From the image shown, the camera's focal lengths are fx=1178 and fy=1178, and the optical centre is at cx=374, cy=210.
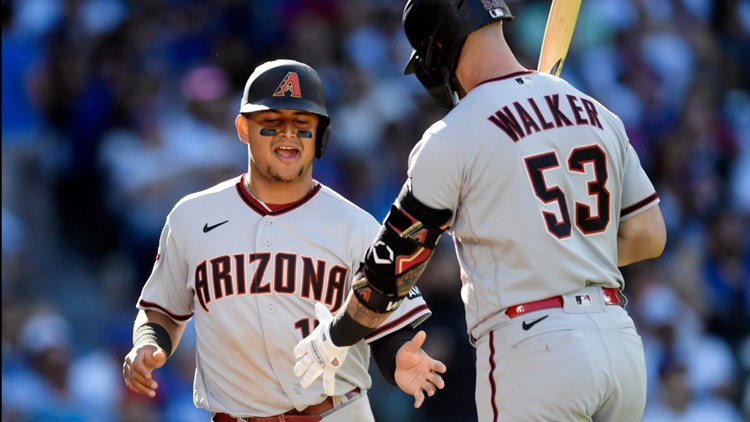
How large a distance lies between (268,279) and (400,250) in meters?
0.89

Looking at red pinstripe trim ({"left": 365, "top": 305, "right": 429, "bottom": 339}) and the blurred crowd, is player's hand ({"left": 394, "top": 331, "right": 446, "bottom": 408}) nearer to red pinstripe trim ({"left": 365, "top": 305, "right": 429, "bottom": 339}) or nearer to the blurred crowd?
red pinstripe trim ({"left": 365, "top": 305, "right": 429, "bottom": 339})

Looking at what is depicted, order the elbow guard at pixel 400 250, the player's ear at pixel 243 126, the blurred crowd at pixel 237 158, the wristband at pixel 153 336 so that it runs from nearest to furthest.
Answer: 1. the elbow guard at pixel 400 250
2. the wristband at pixel 153 336
3. the player's ear at pixel 243 126
4. the blurred crowd at pixel 237 158

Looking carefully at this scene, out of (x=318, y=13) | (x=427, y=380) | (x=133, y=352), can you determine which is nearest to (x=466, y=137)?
(x=427, y=380)

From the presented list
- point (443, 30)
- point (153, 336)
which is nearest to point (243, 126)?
point (153, 336)

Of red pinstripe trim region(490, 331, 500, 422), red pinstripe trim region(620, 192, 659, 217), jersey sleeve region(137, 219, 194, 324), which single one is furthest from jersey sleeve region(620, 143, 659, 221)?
jersey sleeve region(137, 219, 194, 324)

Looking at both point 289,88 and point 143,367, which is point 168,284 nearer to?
point 143,367

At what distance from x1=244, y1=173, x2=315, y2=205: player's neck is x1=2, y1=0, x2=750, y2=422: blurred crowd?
10.2 ft

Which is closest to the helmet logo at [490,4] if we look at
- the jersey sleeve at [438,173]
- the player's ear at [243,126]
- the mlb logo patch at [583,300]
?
the jersey sleeve at [438,173]

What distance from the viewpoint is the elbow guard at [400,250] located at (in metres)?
3.83

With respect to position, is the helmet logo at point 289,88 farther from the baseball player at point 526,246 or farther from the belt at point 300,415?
the belt at point 300,415

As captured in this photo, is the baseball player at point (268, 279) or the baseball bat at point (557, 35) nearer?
the baseball player at point (268, 279)

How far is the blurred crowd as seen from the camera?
7.78m

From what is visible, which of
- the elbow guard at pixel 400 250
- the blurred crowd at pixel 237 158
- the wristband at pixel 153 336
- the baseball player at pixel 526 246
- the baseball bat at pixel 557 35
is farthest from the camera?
the blurred crowd at pixel 237 158

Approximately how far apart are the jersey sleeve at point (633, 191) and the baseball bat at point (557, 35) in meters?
0.81
